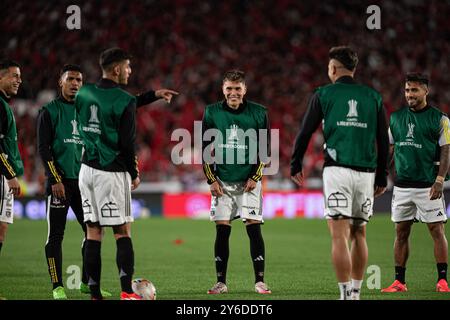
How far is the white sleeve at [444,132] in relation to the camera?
8.07 metres

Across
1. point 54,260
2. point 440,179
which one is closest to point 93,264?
point 54,260

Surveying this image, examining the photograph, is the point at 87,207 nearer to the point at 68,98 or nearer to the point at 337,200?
the point at 68,98

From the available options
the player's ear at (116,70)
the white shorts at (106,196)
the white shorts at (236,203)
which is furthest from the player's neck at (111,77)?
the white shorts at (236,203)

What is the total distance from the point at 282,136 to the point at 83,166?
69.2 ft

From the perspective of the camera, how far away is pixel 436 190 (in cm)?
797

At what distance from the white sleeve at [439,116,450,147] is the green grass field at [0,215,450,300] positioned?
5.24 ft

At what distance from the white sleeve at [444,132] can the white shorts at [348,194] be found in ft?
6.24

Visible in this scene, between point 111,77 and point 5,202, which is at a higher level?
point 111,77

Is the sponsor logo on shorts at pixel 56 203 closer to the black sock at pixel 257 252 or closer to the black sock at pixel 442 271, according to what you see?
the black sock at pixel 257 252

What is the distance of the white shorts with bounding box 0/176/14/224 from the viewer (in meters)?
7.31

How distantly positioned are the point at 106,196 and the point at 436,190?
11.7 feet

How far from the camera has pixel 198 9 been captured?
110 ft
